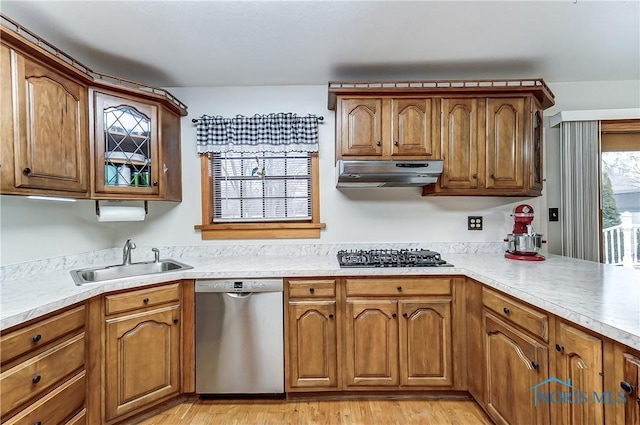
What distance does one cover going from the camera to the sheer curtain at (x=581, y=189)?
7.63 ft

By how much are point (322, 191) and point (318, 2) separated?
1.38 m

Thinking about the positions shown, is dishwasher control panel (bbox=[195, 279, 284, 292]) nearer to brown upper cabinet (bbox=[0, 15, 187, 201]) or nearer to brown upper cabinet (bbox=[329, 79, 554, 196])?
brown upper cabinet (bbox=[0, 15, 187, 201])

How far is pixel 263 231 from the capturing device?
2523mm

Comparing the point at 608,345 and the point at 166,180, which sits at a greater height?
the point at 166,180

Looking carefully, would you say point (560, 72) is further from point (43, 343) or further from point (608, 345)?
point (43, 343)

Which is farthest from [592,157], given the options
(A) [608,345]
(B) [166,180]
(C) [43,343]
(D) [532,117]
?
(C) [43,343]

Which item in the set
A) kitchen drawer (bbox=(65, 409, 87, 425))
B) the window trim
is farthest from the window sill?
kitchen drawer (bbox=(65, 409, 87, 425))

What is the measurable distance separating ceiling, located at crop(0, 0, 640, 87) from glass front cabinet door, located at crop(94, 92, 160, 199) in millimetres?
385

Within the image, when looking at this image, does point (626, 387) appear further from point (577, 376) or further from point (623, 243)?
point (623, 243)

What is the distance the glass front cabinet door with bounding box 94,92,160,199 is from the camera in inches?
74.7

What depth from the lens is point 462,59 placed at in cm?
211

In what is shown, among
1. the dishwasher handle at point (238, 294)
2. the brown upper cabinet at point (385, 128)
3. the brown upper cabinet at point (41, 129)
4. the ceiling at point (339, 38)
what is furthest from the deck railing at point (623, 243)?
the brown upper cabinet at point (41, 129)

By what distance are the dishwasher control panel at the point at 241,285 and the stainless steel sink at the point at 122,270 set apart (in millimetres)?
222

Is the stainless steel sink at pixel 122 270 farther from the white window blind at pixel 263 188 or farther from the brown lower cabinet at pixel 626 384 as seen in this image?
the brown lower cabinet at pixel 626 384
